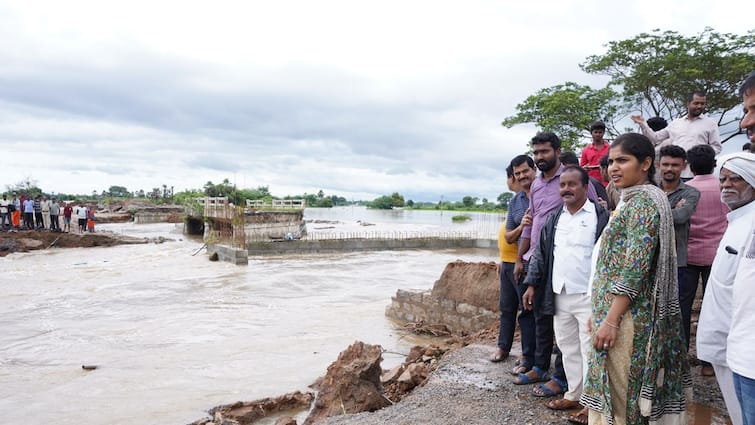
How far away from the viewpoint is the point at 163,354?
295 inches

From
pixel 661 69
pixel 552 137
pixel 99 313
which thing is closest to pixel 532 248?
pixel 552 137

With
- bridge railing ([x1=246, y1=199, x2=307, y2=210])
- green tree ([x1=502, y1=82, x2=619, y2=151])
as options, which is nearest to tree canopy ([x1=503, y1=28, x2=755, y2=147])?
green tree ([x1=502, y1=82, x2=619, y2=151])

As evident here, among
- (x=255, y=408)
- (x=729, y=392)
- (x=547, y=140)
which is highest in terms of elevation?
(x=547, y=140)

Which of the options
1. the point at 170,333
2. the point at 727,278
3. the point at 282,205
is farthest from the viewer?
the point at 282,205

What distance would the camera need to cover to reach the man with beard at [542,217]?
3660mm

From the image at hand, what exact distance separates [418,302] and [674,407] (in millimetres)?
6550

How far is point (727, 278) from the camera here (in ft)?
6.77

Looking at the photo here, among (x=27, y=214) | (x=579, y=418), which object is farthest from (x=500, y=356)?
(x=27, y=214)

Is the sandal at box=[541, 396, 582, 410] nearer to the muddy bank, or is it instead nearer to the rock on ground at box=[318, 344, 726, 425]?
the rock on ground at box=[318, 344, 726, 425]

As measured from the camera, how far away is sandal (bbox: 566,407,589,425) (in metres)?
3.00

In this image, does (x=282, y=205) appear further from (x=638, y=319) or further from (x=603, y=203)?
(x=638, y=319)

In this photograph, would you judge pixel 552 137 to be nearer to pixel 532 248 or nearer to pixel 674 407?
pixel 532 248

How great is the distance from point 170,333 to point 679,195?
8917 mm

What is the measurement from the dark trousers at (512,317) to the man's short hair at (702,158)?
1777 mm
